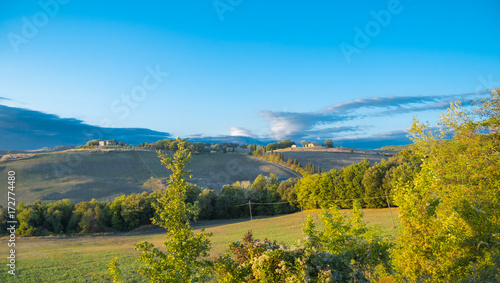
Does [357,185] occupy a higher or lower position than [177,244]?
lower

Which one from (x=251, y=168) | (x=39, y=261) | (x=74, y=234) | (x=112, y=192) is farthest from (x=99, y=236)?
(x=251, y=168)

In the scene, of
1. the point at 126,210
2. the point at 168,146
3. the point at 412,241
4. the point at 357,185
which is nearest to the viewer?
the point at 412,241

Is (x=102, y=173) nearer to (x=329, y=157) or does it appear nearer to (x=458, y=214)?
(x=329, y=157)

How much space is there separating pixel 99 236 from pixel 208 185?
4141cm

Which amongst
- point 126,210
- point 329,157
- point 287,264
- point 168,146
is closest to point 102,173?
point 126,210

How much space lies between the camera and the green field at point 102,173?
240 feet

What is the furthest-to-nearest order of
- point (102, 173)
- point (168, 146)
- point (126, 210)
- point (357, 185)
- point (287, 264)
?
1. point (168, 146)
2. point (102, 173)
3. point (357, 185)
4. point (126, 210)
5. point (287, 264)

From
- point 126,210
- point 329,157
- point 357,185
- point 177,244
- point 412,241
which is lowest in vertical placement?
point 357,185

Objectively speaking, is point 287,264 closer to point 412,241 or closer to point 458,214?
point 412,241

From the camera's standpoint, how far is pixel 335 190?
207ft

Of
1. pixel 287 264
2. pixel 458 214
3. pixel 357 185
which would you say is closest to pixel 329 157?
pixel 357 185

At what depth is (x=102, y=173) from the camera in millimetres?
88438

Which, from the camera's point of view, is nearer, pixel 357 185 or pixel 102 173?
pixel 357 185

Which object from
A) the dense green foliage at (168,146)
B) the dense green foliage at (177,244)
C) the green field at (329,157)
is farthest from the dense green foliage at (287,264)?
the dense green foliage at (168,146)
